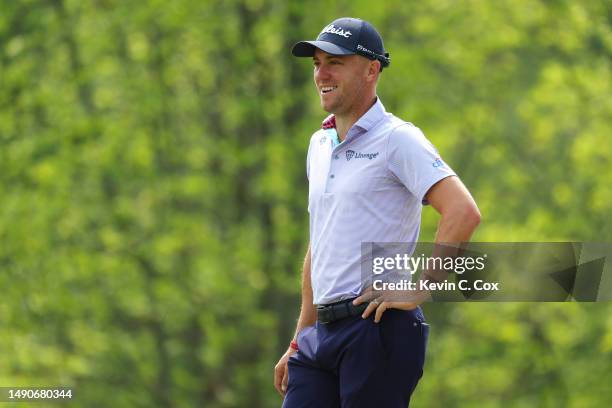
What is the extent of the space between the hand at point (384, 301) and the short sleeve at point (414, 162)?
0.32 metres

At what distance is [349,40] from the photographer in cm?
442

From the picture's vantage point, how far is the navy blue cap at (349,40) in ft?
14.5

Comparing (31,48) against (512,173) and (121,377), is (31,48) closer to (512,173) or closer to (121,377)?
(121,377)

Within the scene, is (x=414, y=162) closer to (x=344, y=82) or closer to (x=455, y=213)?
(x=455, y=213)

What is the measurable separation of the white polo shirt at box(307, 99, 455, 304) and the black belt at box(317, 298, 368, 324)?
24 millimetres

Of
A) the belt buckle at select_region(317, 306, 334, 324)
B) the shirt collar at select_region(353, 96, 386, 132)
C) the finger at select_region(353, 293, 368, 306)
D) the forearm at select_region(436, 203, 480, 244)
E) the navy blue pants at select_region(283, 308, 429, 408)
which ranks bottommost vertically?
the navy blue pants at select_region(283, 308, 429, 408)

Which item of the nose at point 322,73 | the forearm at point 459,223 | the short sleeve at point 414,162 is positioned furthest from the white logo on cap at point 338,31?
the forearm at point 459,223

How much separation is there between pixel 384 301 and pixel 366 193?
1.20ft

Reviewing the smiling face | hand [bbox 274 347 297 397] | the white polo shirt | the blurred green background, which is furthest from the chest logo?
the blurred green background

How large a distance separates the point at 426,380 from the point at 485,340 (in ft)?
3.74

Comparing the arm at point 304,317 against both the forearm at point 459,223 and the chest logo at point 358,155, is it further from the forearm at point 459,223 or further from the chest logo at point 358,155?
the forearm at point 459,223

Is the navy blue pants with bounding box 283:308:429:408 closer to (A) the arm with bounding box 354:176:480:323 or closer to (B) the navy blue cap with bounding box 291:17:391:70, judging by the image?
(A) the arm with bounding box 354:176:480:323

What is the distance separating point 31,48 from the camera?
14.3m

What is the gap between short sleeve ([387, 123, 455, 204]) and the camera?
13.5ft
